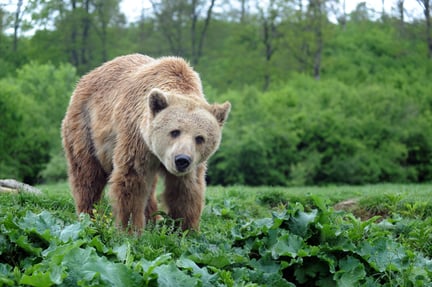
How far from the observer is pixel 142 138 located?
19.9 feet

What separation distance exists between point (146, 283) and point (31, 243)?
1.09 meters

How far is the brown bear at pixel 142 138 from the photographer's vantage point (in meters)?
5.80

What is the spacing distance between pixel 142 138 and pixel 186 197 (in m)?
0.70

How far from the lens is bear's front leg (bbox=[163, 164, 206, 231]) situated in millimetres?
6125

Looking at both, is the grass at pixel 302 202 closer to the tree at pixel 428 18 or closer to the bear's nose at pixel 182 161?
the bear's nose at pixel 182 161

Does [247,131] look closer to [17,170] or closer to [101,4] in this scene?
[17,170]

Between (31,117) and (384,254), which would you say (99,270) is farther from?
(31,117)

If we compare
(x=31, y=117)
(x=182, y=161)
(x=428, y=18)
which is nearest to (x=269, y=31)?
(x=428, y=18)

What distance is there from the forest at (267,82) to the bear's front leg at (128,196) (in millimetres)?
4596

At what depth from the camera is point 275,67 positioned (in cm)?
3488

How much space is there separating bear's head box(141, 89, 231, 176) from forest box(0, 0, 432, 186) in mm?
4606

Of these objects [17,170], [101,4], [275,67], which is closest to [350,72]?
[275,67]

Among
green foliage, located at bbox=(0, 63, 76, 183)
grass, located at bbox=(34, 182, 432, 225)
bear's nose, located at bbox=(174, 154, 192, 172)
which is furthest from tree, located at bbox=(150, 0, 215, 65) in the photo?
bear's nose, located at bbox=(174, 154, 192, 172)

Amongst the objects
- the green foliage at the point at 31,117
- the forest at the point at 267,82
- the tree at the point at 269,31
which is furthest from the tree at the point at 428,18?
the green foliage at the point at 31,117
